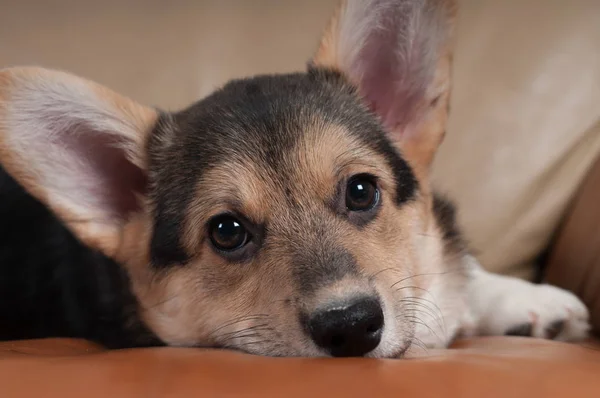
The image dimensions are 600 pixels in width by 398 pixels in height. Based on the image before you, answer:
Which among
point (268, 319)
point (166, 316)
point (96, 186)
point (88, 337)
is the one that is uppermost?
point (96, 186)

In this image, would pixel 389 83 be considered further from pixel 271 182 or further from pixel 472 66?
pixel 472 66

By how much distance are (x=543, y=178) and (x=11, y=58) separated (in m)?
2.03

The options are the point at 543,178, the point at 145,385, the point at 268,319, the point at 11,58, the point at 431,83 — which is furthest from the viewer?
the point at 11,58

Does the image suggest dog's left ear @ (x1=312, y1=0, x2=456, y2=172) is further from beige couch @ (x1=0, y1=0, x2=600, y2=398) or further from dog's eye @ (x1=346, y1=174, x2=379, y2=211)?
beige couch @ (x1=0, y1=0, x2=600, y2=398)

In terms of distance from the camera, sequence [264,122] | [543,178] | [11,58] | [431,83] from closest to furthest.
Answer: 1. [264,122]
2. [431,83]
3. [543,178]
4. [11,58]

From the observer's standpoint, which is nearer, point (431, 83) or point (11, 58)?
point (431, 83)

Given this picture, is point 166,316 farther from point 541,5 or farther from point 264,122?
point 541,5

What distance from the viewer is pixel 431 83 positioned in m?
1.74

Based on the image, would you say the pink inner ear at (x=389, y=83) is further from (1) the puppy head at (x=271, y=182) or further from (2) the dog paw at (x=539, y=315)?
(2) the dog paw at (x=539, y=315)

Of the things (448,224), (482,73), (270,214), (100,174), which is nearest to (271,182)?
(270,214)

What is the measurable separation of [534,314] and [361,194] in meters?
0.67

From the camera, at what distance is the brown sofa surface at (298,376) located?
918 millimetres

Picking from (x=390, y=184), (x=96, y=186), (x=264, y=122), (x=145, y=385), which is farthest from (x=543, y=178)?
(x=145, y=385)

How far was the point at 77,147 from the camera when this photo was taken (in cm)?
165
